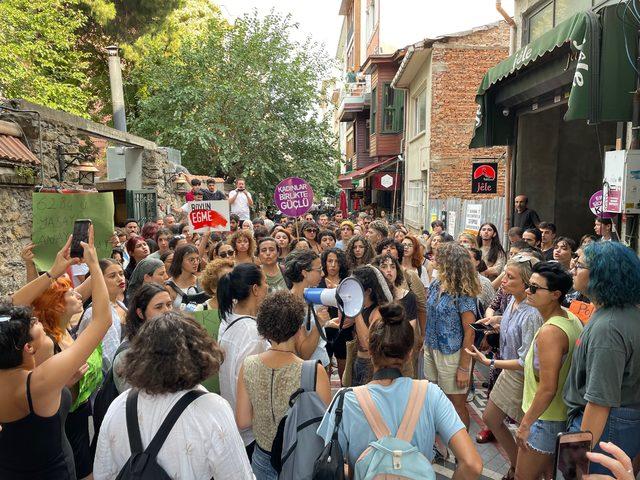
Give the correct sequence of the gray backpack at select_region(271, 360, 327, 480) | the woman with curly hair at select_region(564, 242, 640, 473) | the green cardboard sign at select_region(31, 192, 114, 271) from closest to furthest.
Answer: the gray backpack at select_region(271, 360, 327, 480) < the woman with curly hair at select_region(564, 242, 640, 473) < the green cardboard sign at select_region(31, 192, 114, 271)

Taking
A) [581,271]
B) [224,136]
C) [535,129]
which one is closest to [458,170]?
[535,129]

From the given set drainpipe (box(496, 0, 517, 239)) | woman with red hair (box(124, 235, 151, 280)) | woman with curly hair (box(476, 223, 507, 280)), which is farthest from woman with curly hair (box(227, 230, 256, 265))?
drainpipe (box(496, 0, 517, 239))

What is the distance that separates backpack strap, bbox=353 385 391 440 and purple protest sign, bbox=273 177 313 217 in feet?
28.2

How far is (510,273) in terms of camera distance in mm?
4500

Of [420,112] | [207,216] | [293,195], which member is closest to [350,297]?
[207,216]

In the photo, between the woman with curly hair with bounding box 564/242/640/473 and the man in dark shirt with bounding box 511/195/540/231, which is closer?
the woman with curly hair with bounding box 564/242/640/473


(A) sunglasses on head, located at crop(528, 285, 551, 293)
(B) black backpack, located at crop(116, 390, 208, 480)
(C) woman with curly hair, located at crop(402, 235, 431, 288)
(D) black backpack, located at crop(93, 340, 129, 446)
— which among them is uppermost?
(A) sunglasses on head, located at crop(528, 285, 551, 293)

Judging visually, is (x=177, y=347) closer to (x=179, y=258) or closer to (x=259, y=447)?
(x=259, y=447)

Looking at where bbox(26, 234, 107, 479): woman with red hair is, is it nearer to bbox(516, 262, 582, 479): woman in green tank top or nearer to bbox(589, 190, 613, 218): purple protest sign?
bbox(516, 262, 582, 479): woman in green tank top

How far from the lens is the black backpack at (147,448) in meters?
2.25

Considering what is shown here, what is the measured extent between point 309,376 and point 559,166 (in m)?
10.9

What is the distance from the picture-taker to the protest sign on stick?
7781mm

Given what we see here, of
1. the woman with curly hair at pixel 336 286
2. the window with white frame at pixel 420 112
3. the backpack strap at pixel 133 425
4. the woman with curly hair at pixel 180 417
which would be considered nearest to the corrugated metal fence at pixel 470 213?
the window with white frame at pixel 420 112

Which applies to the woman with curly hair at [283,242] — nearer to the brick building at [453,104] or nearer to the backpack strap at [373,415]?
the backpack strap at [373,415]
